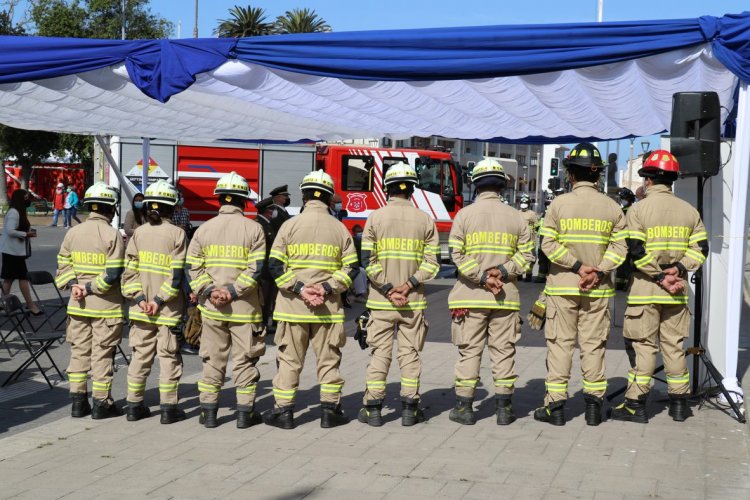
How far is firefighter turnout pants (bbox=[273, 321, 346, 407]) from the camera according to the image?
7.51 metres

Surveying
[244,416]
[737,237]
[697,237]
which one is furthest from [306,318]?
[737,237]

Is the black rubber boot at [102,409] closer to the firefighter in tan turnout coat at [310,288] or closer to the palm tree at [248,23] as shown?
the firefighter in tan turnout coat at [310,288]

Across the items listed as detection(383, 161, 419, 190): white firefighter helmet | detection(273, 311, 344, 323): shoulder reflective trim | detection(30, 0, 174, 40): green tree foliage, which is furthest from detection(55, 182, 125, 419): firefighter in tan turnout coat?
detection(30, 0, 174, 40): green tree foliage

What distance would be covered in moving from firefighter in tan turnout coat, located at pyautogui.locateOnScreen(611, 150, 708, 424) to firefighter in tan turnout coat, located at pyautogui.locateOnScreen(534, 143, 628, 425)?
252mm

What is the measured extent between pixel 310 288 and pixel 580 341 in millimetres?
2204

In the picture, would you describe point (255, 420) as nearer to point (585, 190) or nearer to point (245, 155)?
point (585, 190)

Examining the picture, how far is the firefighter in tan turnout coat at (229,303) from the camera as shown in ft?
24.7

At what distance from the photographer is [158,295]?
24.9ft

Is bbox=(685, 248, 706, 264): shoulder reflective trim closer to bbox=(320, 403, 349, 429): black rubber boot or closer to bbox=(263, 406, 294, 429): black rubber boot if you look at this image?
bbox=(320, 403, 349, 429): black rubber boot

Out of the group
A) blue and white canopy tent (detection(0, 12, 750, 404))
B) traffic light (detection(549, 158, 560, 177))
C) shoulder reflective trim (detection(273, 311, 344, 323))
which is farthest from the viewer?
traffic light (detection(549, 158, 560, 177))

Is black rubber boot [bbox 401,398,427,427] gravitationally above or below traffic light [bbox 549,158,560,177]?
below

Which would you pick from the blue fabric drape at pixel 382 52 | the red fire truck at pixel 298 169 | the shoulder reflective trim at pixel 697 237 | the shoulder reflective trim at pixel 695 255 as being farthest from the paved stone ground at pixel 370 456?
the red fire truck at pixel 298 169

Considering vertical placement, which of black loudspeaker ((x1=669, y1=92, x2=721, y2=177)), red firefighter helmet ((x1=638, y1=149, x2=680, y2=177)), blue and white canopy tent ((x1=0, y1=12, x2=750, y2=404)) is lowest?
red firefighter helmet ((x1=638, y1=149, x2=680, y2=177))

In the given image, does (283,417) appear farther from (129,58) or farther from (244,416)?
(129,58)
